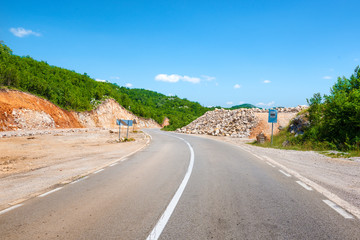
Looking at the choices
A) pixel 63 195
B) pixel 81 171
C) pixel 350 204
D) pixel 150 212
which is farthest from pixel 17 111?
pixel 350 204

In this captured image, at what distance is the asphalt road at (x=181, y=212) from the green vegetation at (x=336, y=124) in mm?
10474

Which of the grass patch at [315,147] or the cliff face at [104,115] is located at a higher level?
the cliff face at [104,115]

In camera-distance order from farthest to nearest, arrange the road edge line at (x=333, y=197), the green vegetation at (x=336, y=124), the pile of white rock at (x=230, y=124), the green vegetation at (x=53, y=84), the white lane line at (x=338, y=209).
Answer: the green vegetation at (x=53, y=84) → the pile of white rock at (x=230, y=124) → the green vegetation at (x=336, y=124) → the road edge line at (x=333, y=197) → the white lane line at (x=338, y=209)

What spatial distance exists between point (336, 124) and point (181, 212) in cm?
1644

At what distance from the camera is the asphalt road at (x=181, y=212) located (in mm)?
3738

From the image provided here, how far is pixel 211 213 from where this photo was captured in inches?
181

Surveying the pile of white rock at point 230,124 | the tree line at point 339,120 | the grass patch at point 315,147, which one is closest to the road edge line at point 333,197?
the grass patch at point 315,147

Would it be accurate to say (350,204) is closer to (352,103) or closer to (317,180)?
(317,180)

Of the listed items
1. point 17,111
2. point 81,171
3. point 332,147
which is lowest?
point 81,171

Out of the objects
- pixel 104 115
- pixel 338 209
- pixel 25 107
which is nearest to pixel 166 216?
pixel 338 209

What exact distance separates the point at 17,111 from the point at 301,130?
3831 centimetres

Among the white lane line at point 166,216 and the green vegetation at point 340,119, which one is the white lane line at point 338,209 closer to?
the white lane line at point 166,216

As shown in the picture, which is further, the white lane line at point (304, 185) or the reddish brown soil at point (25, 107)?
the reddish brown soil at point (25, 107)

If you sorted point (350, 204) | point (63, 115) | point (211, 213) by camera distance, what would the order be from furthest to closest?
1. point (63, 115)
2. point (350, 204)
3. point (211, 213)
